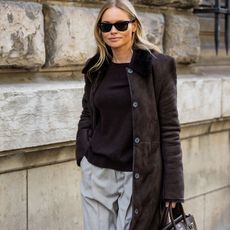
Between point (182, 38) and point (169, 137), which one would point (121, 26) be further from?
point (182, 38)

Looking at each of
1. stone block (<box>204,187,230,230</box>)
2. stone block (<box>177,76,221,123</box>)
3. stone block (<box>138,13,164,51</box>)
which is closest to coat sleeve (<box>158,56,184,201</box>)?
stone block (<box>138,13,164,51</box>)

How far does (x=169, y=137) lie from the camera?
10.3 ft

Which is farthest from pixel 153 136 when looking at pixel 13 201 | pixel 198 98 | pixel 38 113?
pixel 198 98

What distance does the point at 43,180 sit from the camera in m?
4.15

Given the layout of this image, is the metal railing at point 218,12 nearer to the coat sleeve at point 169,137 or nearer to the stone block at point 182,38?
the stone block at point 182,38

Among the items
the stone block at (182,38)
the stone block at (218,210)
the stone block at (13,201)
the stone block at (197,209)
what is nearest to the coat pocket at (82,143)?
the stone block at (13,201)

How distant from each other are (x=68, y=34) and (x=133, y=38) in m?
1.07

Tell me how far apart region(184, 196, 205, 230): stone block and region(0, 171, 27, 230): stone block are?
1828 millimetres

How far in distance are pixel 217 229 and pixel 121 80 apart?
3.12m

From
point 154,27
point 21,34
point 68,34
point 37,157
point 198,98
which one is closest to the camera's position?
point 21,34

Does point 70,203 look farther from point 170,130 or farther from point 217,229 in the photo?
point 217,229

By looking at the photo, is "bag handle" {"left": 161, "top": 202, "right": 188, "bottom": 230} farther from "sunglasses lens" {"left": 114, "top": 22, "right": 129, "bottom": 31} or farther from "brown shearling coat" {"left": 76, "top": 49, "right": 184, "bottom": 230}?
"sunglasses lens" {"left": 114, "top": 22, "right": 129, "bottom": 31}

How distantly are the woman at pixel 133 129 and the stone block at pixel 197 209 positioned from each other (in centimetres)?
230

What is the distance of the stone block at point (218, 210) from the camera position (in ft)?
18.9
